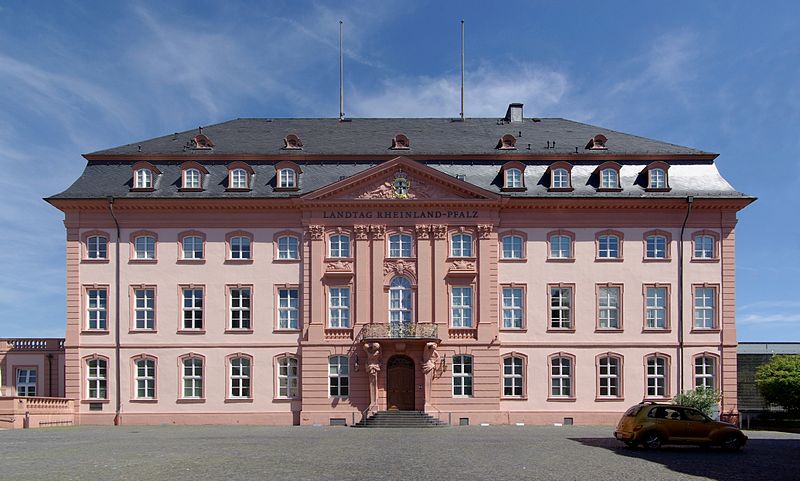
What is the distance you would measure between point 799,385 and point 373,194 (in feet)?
75.7

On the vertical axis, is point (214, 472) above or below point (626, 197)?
below

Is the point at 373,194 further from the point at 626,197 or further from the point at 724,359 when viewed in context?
the point at 724,359

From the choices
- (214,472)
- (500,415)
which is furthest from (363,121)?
(214,472)

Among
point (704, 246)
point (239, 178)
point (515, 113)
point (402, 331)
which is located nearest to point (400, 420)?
point (402, 331)

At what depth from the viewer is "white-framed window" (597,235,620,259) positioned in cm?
4053

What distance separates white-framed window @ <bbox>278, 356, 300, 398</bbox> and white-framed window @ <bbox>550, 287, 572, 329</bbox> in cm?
1215

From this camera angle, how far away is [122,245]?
4031 centimetres

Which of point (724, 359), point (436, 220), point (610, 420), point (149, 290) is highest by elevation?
point (436, 220)

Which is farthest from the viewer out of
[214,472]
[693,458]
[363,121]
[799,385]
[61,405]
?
[363,121]

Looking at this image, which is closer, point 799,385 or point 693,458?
point 693,458

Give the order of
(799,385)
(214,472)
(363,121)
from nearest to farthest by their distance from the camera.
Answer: (214,472) → (799,385) → (363,121)

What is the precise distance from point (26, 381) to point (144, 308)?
704 cm

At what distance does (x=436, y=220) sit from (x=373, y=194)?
3.17 m

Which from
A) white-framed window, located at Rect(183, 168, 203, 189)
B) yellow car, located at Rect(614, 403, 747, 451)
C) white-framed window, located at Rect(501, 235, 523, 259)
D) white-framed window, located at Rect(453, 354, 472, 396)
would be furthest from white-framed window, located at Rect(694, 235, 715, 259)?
white-framed window, located at Rect(183, 168, 203, 189)
